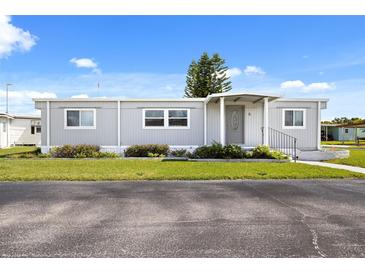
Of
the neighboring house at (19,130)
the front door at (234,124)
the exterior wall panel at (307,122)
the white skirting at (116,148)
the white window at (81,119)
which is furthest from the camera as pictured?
the neighboring house at (19,130)

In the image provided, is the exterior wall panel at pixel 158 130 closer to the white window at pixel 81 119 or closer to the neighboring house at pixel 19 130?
the white window at pixel 81 119

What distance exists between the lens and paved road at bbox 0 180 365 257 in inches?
133

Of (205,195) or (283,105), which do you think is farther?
(283,105)

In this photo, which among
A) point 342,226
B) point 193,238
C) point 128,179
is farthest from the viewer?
point 128,179

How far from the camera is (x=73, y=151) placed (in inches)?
565

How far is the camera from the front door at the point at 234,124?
1606 centimetres

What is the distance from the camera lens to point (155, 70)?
29.7 metres

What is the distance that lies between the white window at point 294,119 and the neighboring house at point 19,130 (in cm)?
2218

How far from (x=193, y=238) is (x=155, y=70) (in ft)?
90.5

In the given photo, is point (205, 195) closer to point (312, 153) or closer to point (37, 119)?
point (312, 153)

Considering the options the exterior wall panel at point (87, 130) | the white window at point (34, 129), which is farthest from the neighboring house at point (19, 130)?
the exterior wall panel at point (87, 130)

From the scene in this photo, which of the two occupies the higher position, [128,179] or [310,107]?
[310,107]
